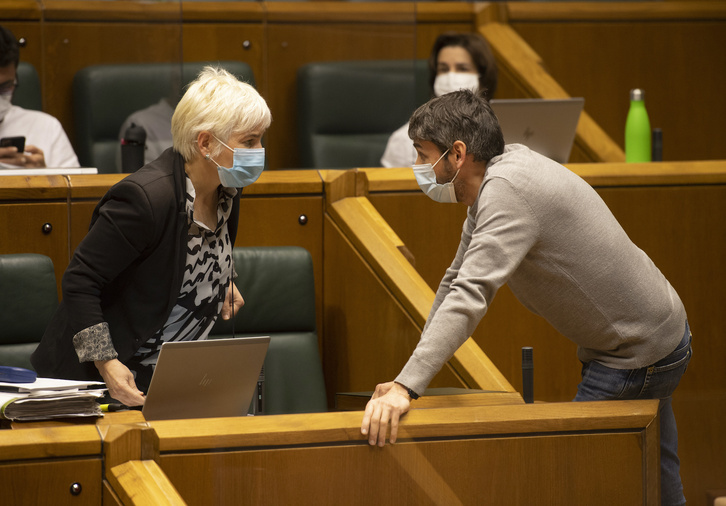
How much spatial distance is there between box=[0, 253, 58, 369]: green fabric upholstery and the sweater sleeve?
920 millimetres

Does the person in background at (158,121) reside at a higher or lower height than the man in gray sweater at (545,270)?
higher

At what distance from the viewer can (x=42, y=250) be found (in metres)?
2.40

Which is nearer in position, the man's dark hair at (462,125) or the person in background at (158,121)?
the man's dark hair at (462,125)

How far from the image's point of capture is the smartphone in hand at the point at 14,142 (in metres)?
2.61

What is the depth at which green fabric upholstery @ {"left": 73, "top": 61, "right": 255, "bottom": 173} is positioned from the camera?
2727mm

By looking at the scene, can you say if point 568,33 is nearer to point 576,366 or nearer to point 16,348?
point 576,366

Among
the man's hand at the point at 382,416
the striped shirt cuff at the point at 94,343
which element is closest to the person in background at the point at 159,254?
the striped shirt cuff at the point at 94,343

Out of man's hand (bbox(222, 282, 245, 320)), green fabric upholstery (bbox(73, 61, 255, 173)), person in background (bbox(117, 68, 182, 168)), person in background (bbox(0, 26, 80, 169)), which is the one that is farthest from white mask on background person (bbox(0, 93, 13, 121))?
man's hand (bbox(222, 282, 245, 320))

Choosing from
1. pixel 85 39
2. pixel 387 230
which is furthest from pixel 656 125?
pixel 85 39

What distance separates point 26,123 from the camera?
2.86 meters

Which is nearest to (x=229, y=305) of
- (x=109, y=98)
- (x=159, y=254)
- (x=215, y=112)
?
(x=159, y=254)

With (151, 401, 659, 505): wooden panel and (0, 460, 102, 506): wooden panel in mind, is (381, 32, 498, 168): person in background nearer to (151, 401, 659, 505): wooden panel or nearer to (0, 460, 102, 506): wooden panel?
(151, 401, 659, 505): wooden panel

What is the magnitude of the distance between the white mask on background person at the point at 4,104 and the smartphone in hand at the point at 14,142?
0.26 metres

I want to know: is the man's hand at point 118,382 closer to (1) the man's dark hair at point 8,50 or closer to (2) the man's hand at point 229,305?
(2) the man's hand at point 229,305
